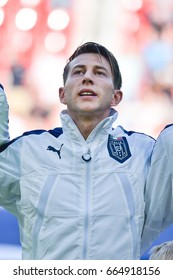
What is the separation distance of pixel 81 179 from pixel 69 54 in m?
1.91

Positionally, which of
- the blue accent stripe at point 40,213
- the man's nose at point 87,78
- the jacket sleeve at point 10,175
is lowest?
the blue accent stripe at point 40,213

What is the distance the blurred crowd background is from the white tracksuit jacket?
5.46ft

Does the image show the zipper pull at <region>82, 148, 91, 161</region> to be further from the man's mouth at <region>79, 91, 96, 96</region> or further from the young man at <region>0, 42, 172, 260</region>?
the man's mouth at <region>79, 91, 96, 96</region>

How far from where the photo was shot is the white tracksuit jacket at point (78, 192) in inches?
57.4

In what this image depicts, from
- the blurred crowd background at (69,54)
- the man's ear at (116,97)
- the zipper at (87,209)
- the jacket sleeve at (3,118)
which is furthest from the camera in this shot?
the blurred crowd background at (69,54)

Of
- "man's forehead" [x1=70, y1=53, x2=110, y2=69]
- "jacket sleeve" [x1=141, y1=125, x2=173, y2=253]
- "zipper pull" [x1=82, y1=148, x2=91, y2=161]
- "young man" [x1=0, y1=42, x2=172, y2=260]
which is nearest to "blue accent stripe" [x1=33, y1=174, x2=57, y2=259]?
"young man" [x1=0, y1=42, x2=172, y2=260]

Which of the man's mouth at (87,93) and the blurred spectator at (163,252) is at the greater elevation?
Answer: the man's mouth at (87,93)

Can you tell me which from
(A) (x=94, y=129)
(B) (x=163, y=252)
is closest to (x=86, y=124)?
(A) (x=94, y=129)

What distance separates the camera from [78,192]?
1.49 metres

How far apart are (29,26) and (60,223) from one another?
205 cm

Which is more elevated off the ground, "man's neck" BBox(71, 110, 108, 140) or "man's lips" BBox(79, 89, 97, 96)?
"man's lips" BBox(79, 89, 97, 96)

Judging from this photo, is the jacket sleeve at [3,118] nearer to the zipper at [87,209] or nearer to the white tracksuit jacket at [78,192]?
the white tracksuit jacket at [78,192]

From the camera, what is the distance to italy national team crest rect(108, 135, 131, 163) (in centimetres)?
154

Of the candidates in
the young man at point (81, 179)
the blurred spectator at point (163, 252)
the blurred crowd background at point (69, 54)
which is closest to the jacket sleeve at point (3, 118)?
the young man at point (81, 179)
